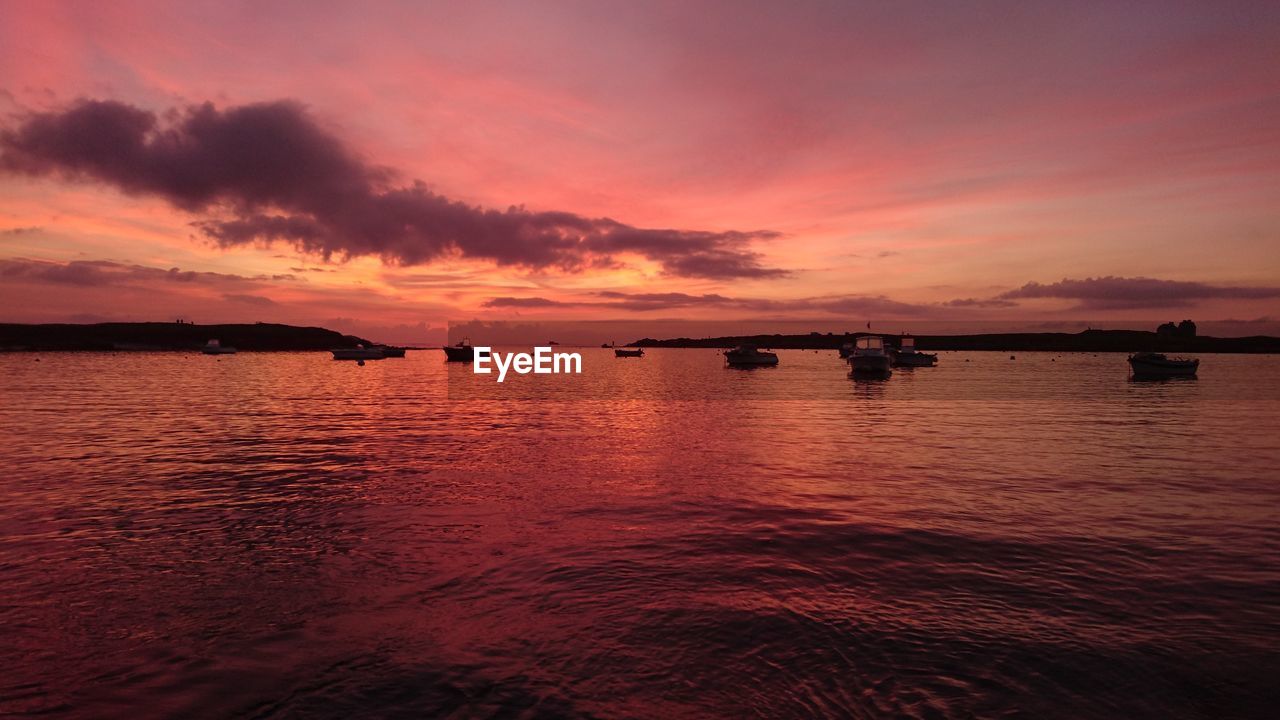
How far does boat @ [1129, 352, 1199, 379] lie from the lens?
80.8 m

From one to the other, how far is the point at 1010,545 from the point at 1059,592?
8.98 ft

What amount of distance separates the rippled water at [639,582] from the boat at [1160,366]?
6811 cm

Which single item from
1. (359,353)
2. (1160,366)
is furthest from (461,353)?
(1160,366)

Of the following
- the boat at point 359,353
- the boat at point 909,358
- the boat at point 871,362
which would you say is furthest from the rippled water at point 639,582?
the boat at point 359,353

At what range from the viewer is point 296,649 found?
843cm

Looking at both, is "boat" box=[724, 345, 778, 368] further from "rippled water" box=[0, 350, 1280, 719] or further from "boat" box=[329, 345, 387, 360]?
"rippled water" box=[0, 350, 1280, 719]

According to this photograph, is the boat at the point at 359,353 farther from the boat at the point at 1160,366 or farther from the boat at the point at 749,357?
the boat at the point at 1160,366

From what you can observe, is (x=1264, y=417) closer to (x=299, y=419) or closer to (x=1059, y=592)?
(x=1059, y=592)

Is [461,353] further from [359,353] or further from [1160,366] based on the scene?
[1160,366]

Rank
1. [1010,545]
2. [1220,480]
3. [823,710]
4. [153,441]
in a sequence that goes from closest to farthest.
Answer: [823,710] → [1010,545] → [1220,480] → [153,441]

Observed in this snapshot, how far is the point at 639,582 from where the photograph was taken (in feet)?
36.1

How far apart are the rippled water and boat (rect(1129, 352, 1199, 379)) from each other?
223 ft

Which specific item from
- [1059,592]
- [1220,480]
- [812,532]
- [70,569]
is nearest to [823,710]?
[1059,592]

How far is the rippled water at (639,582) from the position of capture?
24.3 feet
